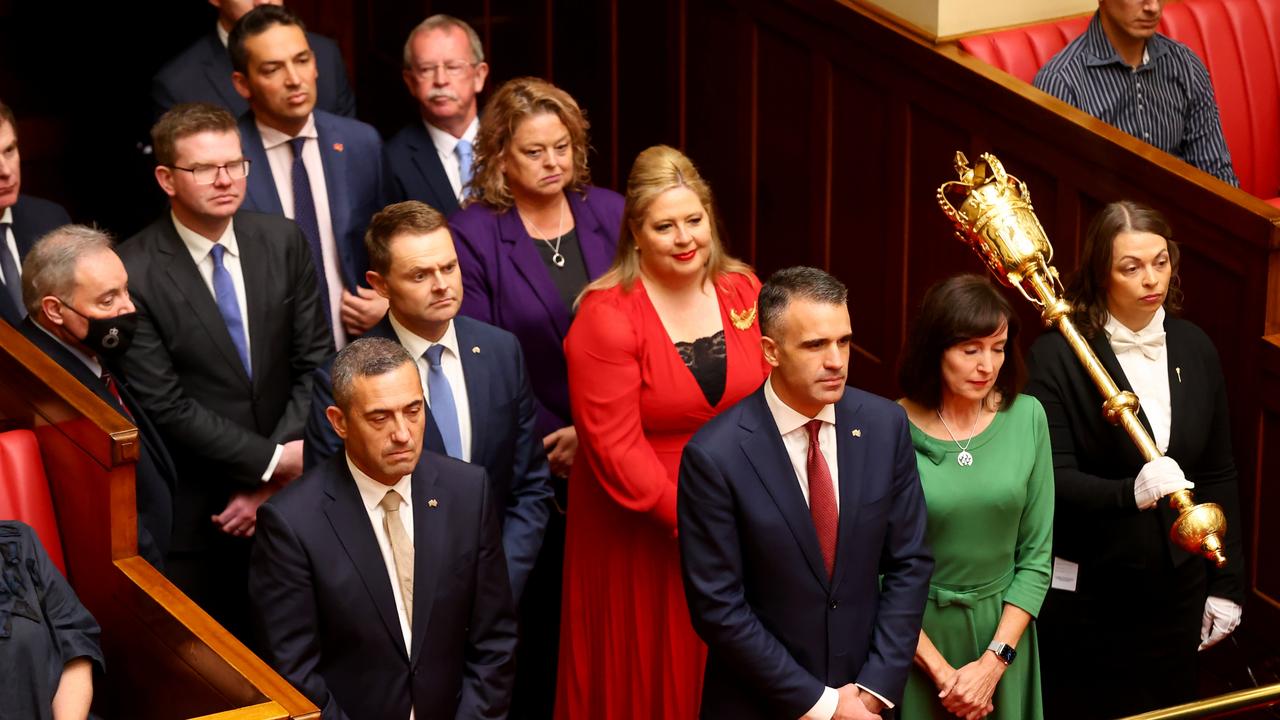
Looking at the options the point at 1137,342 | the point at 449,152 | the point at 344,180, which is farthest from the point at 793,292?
the point at 449,152

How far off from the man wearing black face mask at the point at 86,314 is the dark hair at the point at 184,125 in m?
0.31

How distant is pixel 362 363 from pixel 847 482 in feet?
2.76

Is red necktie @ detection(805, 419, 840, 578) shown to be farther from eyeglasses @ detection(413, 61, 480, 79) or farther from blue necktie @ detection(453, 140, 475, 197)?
eyeglasses @ detection(413, 61, 480, 79)

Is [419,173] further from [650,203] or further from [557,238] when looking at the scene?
[650,203]

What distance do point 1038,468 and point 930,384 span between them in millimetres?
252

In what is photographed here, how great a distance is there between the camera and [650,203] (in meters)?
3.44

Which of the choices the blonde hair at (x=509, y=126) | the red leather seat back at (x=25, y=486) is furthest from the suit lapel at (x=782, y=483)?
the red leather seat back at (x=25, y=486)

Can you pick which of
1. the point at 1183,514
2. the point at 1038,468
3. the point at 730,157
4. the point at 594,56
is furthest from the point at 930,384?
the point at 594,56

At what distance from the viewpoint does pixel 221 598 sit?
12.6 ft

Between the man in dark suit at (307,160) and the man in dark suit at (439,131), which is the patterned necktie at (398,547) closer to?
the man in dark suit at (307,160)

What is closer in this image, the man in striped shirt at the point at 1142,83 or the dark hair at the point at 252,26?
the dark hair at the point at 252,26

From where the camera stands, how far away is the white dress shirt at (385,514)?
299cm

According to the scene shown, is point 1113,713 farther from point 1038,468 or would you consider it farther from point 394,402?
point 394,402

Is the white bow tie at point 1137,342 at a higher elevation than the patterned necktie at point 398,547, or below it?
higher
